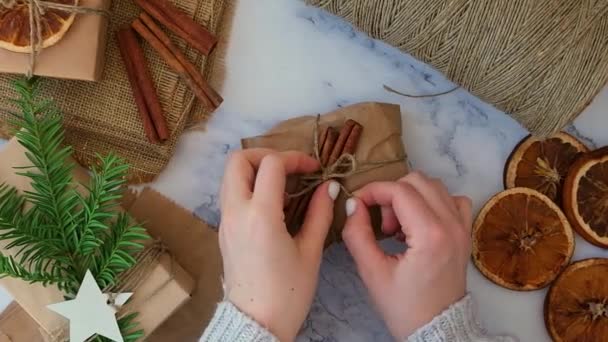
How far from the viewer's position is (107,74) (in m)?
1.03

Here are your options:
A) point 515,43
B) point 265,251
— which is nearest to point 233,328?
point 265,251

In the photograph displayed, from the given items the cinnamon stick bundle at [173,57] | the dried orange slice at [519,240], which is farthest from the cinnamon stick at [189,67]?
the dried orange slice at [519,240]

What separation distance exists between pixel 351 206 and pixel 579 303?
38 cm

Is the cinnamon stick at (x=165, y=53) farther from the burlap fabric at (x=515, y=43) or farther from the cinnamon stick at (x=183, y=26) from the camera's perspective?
the burlap fabric at (x=515, y=43)

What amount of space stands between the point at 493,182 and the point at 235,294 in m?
0.44

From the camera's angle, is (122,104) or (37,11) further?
(122,104)

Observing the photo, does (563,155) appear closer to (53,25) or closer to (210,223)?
(210,223)

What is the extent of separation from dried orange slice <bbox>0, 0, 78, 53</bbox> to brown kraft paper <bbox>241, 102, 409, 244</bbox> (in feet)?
0.94

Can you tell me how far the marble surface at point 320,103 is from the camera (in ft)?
3.51

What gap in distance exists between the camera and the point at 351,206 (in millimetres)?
955

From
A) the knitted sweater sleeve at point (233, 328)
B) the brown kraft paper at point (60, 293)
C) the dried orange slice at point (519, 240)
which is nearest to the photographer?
the knitted sweater sleeve at point (233, 328)

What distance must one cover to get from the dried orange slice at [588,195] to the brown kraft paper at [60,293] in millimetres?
562

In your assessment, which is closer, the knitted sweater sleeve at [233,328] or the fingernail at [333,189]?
the knitted sweater sleeve at [233,328]

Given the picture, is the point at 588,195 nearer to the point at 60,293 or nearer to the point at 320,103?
the point at 320,103
